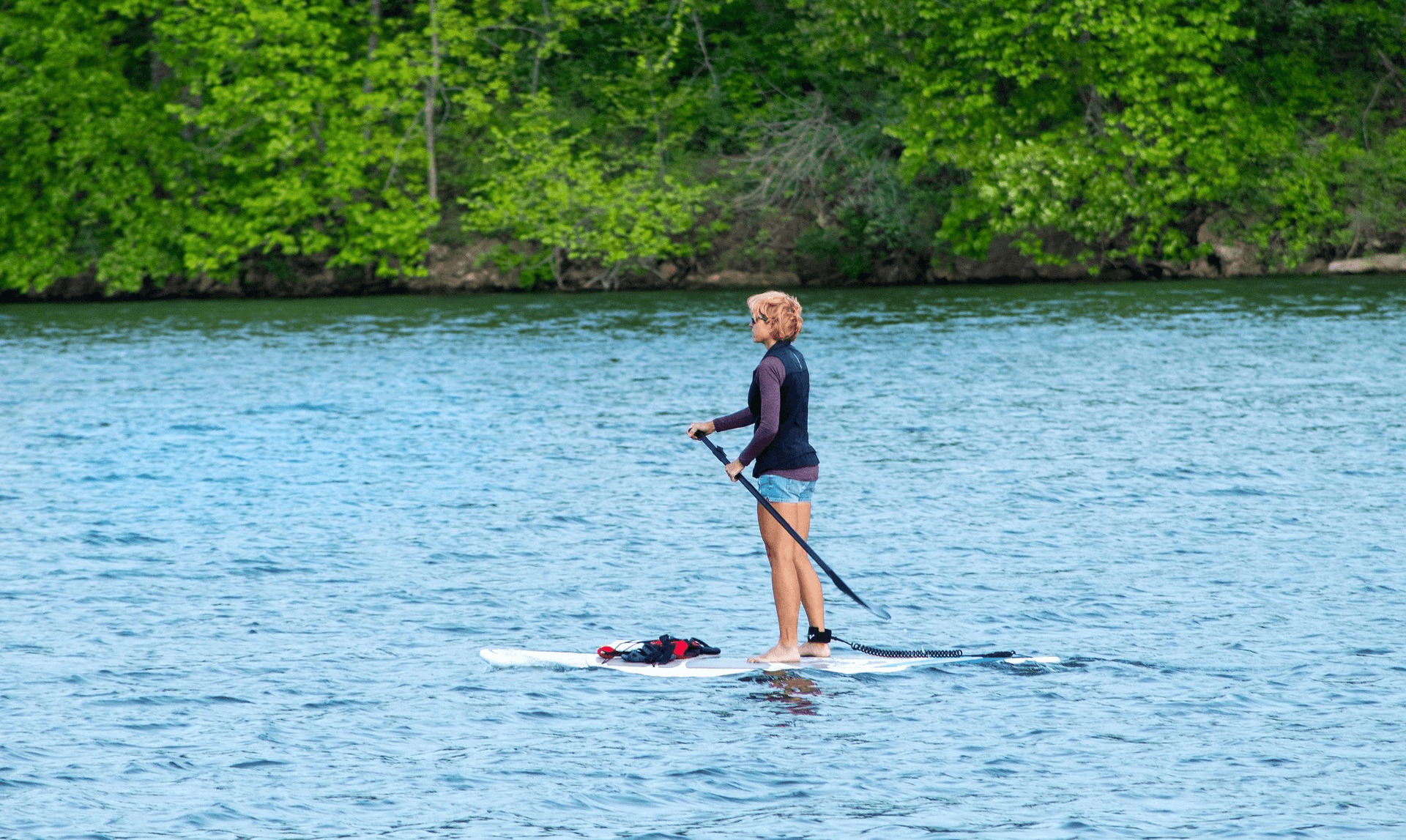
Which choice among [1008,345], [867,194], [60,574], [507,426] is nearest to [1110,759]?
[60,574]

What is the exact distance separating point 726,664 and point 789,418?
5.26ft

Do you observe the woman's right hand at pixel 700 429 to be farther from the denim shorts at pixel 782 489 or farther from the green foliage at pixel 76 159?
the green foliage at pixel 76 159

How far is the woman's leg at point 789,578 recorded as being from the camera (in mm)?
10648

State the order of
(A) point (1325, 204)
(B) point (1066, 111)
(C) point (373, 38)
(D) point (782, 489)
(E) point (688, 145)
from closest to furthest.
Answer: (D) point (782, 489) → (A) point (1325, 204) → (B) point (1066, 111) → (C) point (373, 38) → (E) point (688, 145)

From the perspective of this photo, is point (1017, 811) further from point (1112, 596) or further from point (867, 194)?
point (867, 194)

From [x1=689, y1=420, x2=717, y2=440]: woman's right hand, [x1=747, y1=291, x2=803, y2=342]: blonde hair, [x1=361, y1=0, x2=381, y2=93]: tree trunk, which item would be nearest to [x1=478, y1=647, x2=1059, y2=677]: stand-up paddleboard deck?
[x1=689, y1=420, x2=717, y2=440]: woman's right hand

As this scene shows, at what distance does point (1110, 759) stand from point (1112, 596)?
3.71 m

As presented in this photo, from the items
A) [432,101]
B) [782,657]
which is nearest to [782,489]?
[782,657]

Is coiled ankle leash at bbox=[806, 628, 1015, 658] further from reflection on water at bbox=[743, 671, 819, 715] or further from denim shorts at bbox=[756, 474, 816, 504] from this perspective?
denim shorts at bbox=[756, 474, 816, 504]

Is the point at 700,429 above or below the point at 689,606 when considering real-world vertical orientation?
above

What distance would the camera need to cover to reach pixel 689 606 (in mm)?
12539

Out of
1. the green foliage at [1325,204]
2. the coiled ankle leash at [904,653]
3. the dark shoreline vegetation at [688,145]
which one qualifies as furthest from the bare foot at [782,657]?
the green foliage at [1325,204]

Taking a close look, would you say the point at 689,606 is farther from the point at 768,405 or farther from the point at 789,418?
the point at 768,405

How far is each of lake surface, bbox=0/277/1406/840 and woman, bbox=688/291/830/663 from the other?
1.36 ft
